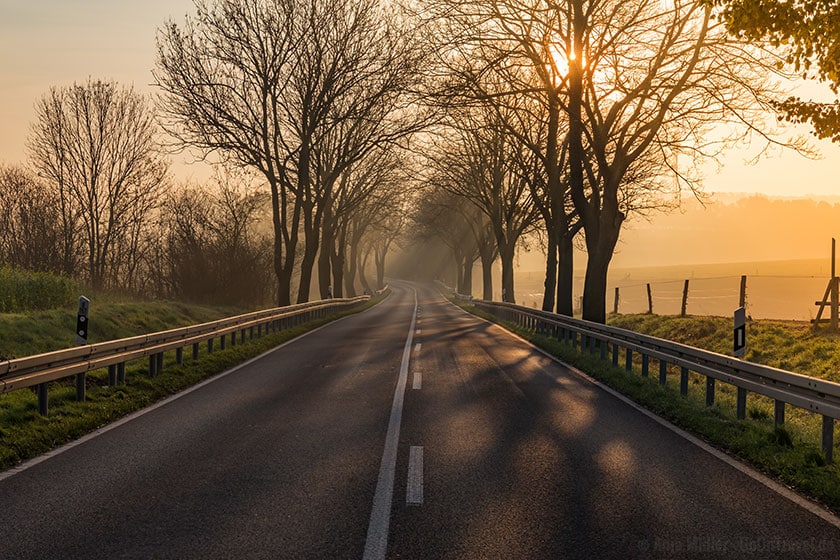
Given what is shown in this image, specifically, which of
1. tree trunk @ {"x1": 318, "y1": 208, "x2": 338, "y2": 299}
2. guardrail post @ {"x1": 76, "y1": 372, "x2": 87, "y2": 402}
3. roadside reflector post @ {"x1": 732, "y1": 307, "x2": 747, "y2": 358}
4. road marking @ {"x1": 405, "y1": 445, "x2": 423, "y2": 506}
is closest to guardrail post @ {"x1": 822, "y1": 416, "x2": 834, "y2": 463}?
roadside reflector post @ {"x1": 732, "y1": 307, "x2": 747, "y2": 358}

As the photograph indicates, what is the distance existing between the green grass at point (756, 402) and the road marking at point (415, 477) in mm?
3313

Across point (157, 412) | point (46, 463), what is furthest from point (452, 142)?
point (46, 463)

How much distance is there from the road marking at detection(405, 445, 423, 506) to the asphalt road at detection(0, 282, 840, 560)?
2 cm

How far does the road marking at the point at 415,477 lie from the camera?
5426mm

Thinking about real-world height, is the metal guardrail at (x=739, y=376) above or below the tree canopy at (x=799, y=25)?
below

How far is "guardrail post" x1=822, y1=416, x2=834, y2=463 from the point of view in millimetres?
6656

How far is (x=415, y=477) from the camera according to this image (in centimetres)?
605

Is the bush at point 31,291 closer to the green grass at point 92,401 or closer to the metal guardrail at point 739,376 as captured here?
the green grass at point 92,401

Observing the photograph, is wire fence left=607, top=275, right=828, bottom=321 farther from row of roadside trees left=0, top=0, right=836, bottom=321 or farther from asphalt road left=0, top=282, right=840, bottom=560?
asphalt road left=0, top=282, right=840, bottom=560

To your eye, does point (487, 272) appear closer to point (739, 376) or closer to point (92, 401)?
point (739, 376)

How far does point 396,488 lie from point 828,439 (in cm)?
437

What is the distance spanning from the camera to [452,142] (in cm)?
3597

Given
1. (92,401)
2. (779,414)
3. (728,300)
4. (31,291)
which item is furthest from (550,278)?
(728,300)

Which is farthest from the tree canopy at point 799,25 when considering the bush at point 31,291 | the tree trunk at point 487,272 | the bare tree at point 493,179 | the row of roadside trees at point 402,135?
the tree trunk at point 487,272
